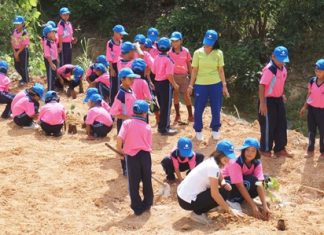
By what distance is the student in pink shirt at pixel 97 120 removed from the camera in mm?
9062

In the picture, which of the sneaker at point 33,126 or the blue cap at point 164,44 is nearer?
the blue cap at point 164,44

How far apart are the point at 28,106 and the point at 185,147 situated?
3486 mm

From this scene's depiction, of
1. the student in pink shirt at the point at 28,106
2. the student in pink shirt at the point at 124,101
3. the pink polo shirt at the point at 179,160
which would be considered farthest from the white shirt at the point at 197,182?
the student in pink shirt at the point at 28,106

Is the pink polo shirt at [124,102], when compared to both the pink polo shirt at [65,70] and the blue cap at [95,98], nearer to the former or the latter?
the blue cap at [95,98]

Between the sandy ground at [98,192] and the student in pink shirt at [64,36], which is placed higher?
the student in pink shirt at [64,36]

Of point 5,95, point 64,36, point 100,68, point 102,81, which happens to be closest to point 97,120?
point 102,81

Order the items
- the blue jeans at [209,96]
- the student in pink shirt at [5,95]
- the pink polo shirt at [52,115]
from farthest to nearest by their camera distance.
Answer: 1. the student in pink shirt at [5,95]
2. the pink polo shirt at [52,115]
3. the blue jeans at [209,96]

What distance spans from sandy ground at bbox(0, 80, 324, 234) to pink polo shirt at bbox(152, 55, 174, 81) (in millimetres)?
1021

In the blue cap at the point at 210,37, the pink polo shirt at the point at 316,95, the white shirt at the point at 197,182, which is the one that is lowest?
the white shirt at the point at 197,182

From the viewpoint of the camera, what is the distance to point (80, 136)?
954cm

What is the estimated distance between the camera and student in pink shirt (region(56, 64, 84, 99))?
11.5 metres

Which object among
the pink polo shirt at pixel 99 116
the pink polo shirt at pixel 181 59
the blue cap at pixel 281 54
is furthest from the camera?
the pink polo shirt at pixel 181 59

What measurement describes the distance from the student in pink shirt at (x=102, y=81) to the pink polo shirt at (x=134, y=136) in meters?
4.29

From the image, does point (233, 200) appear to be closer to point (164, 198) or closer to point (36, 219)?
point (164, 198)
